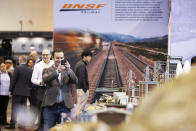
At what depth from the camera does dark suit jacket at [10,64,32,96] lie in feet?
23.0

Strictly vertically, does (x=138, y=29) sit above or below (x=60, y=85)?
above

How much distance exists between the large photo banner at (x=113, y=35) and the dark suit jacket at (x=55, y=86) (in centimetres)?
316

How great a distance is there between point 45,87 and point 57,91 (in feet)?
5.38

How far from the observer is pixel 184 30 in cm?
599

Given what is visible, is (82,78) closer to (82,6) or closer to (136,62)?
(136,62)

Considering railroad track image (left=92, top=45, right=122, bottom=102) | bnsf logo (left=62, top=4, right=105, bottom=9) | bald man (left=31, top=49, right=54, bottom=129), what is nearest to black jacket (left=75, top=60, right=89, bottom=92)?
bald man (left=31, top=49, right=54, bottom=129)

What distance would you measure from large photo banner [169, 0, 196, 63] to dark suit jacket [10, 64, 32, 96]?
2839 millimetres

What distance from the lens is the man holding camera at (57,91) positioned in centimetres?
382

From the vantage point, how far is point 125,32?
716cm

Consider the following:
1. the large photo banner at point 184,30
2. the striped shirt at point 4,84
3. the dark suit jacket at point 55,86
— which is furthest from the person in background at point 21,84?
the dark suit jacket at point 55,86

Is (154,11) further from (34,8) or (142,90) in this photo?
(34,8)

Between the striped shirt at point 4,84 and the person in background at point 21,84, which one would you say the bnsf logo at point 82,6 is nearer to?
the person in background at point 21,84

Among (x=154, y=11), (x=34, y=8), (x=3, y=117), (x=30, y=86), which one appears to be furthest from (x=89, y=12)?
(x=34, y=8)

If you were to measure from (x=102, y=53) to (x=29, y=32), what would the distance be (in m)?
6.68
